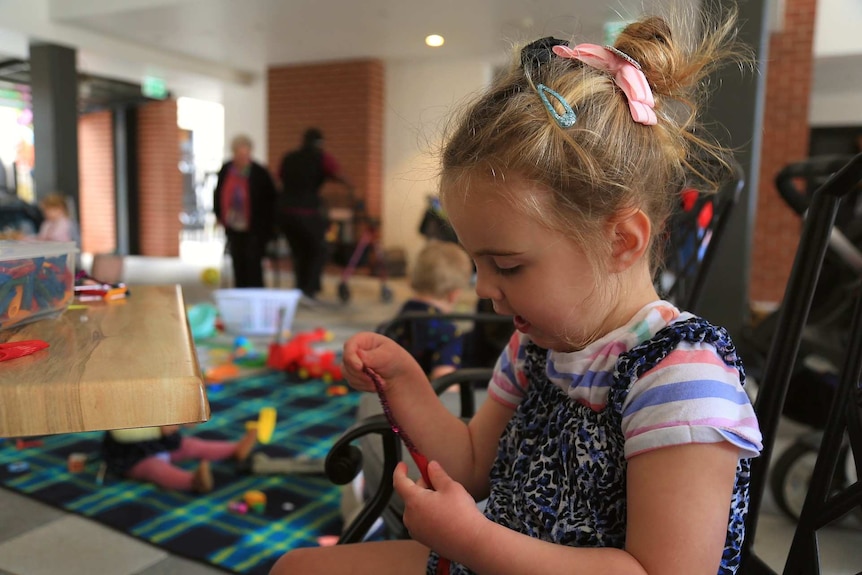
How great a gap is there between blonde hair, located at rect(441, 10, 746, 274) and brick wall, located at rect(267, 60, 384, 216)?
777 cm

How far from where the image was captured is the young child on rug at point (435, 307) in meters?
2.18

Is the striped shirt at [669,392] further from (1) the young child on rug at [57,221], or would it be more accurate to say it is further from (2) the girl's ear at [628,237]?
(1) the young child on rug at [57,221]

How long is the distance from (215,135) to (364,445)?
48.5 feet

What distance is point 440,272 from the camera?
7.81 feet

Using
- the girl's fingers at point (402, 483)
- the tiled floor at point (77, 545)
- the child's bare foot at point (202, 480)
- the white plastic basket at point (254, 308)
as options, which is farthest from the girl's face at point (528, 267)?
the white plastic basket at point (254, 308)

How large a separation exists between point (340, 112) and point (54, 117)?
322cm

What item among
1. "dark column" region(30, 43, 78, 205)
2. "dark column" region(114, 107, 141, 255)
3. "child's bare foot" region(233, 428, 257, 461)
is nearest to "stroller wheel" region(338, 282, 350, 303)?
"dark column" region(30, 43, 78, 205)

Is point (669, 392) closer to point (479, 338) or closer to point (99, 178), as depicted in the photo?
point (479, 338)

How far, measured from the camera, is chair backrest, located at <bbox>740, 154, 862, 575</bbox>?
69 centimetres

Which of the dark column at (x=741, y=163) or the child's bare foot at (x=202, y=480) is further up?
the dark column at (x=741, y=163)

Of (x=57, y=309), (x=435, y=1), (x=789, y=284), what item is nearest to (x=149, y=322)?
(x=57, y=309)

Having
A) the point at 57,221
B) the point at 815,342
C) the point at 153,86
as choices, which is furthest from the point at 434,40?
the point at 815,342

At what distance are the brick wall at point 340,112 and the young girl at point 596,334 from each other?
25.6 feet

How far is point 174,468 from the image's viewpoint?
6.99 ft
